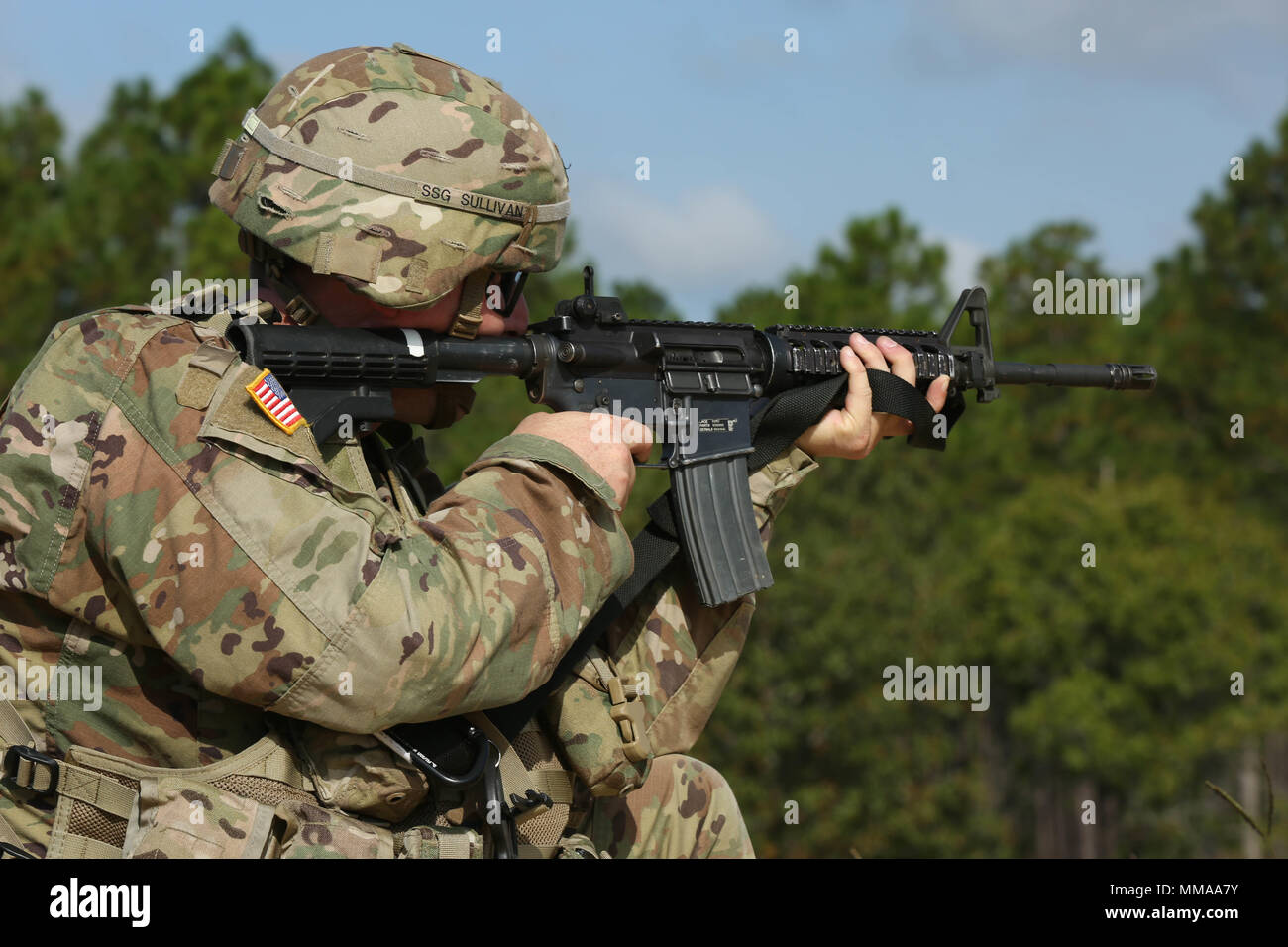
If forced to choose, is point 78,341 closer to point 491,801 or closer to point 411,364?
point 411,364

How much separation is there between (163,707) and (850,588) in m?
33.8

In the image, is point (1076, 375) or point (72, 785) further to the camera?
point (1076, 375)

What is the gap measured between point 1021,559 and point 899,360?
130ft

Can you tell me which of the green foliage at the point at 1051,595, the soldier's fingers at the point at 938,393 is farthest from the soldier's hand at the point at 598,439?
the green foliage at the point at 1051,595

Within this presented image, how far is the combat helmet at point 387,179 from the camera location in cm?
390

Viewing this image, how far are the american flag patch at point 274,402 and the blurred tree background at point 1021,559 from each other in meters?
28.1

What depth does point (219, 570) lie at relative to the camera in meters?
3.30

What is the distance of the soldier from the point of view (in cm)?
333
